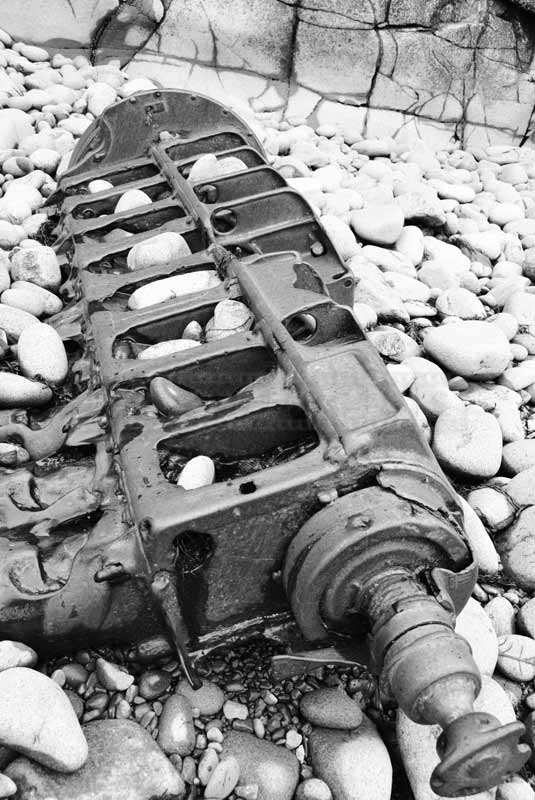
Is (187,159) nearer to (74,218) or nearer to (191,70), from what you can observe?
(74,218)

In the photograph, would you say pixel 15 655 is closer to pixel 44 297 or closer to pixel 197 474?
pixel 197 474

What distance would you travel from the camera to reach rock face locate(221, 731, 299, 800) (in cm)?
160

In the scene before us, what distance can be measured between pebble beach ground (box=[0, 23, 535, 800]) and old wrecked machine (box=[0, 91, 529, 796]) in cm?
9

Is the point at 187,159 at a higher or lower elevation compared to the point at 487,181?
higher

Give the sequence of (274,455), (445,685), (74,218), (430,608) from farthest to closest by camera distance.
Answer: (74,218) → (274,455) → (430,608) → (445,685)

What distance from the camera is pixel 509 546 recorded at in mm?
2205

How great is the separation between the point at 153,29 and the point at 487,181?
96.0 inches

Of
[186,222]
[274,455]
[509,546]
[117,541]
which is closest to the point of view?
[117,541]

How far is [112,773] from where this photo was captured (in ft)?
4.94

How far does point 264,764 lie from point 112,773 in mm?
317

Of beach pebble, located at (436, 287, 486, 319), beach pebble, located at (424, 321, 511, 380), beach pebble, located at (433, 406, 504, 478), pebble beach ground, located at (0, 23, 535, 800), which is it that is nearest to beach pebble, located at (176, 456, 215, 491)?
pebble beach ground, located at (0, 23, 535, 800)

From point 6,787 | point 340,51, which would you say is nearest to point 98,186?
point 6,787

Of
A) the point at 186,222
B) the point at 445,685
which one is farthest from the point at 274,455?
the point at 186,222

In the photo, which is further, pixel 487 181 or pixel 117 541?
pixel 487 181
